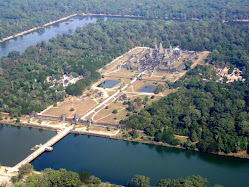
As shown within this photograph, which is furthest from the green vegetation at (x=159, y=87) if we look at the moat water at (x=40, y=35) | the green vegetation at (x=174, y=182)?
the green vegetation at (x=174, y=182)

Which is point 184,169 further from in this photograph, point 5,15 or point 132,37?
point 5,15

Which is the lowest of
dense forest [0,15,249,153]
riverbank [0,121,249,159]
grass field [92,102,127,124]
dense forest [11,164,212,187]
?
dense forest [11,164,212,187]

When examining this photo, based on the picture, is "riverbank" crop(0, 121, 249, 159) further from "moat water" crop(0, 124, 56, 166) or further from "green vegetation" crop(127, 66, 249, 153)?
"moat water" crop(0, 124, 56, 166)

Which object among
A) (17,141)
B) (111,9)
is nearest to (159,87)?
(17,141)

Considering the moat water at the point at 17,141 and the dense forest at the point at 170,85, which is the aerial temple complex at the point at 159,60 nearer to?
the dense forest at the point at 170,85

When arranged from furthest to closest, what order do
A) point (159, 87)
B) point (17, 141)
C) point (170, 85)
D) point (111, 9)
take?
point (111, 9)
point (170, 85)
point (159, 87)
point (17, 141)

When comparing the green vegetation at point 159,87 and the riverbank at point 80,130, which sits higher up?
the green vegetation at point 159,87

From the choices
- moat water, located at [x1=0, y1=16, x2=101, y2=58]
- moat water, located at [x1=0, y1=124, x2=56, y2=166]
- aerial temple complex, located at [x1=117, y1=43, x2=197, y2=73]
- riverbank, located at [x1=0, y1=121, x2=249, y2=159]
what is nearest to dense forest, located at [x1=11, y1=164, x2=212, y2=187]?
moat water, located at [x1=0, y1=124, x2=56, y2=166]

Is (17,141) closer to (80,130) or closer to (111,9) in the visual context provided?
(80,130)

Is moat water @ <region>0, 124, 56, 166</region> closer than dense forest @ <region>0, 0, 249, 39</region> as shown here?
Yes
